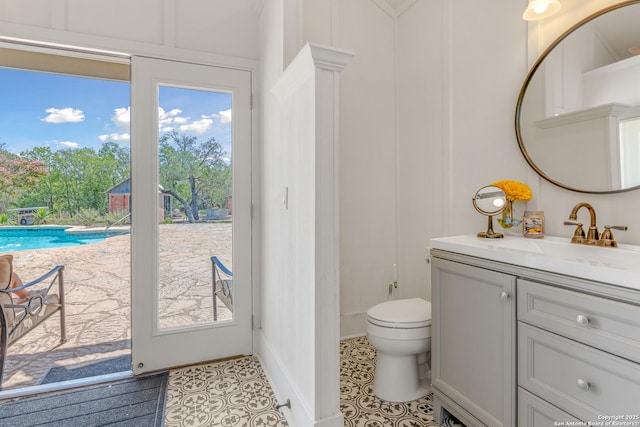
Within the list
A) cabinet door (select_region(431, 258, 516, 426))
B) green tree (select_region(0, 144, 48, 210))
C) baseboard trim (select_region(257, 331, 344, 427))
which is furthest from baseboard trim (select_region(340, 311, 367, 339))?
green tree (select_region(0, 144, 48, 210))

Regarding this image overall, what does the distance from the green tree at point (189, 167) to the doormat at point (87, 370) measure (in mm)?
1209

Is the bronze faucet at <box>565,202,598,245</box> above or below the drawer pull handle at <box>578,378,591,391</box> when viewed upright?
above

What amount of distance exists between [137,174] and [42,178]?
7.26 ft

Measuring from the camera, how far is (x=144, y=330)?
218 cm

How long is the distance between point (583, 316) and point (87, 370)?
2.95 metres

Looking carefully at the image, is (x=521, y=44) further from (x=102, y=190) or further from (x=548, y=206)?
(x=102, y=190)

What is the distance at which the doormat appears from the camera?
7.34 feet

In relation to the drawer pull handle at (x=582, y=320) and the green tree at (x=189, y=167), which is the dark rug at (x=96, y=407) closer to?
the green tree at (x=189, y=167)

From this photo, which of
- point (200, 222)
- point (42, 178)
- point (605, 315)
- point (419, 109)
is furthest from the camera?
point (42, 178)

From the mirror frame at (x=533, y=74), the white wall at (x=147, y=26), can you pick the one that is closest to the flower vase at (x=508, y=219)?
the mirror frame at (x=533, y=74)

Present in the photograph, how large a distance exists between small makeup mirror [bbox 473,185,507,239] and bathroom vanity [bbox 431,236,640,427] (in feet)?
0.29

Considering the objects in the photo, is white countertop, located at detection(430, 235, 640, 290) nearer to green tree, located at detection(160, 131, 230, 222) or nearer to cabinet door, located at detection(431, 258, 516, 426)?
cabinet door, located at detection(431, 258, 516, 426)

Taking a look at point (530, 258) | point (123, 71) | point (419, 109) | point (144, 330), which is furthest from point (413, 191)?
point (123, 71)

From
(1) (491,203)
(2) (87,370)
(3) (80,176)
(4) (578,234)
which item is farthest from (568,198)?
(3) (80,176)
